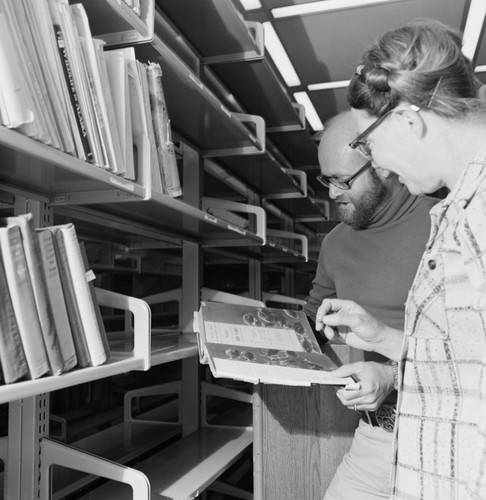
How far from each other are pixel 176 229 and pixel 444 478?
4.60ft

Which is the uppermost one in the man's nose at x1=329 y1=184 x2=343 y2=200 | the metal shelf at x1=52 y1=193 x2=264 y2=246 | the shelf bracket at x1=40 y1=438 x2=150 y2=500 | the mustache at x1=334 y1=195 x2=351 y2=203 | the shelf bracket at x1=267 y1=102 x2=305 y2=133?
the shelf bracket at x1=267 y1=102 x2=305 y2=133

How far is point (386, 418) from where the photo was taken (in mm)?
1499

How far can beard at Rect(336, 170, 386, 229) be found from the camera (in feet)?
5.99

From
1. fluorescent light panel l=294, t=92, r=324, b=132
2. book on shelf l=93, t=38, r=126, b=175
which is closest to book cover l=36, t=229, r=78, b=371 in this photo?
book on shelf l=93, t=38, r=126, b=175

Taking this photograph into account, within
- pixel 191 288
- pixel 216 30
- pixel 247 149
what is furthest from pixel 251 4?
pixel 191 288

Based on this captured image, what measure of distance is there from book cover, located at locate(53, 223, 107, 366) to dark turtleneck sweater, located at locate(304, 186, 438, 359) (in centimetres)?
88

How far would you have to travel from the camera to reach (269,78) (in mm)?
2658

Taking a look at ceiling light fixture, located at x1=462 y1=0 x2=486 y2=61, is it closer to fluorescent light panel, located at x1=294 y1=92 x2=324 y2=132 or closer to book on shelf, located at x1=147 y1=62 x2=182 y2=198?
fluorescent light panel, located at x1=294 y1=92 x2=324 y2=132

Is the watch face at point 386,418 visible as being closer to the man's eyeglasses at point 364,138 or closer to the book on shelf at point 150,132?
the man's eyeglasses at point 364,138

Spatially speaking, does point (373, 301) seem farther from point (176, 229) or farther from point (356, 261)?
point (176, 229)

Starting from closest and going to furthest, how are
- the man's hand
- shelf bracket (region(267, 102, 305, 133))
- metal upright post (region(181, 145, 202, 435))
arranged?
the man's hand
metal upright post (region(181, 145, 202, 435))
shelf bracket (region(267, 102, 305, 133))

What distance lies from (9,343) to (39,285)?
0.12m

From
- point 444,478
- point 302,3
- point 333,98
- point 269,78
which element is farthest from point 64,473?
point 333,98

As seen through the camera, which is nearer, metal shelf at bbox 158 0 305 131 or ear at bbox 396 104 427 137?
ear at bbox 396 104 427 137
